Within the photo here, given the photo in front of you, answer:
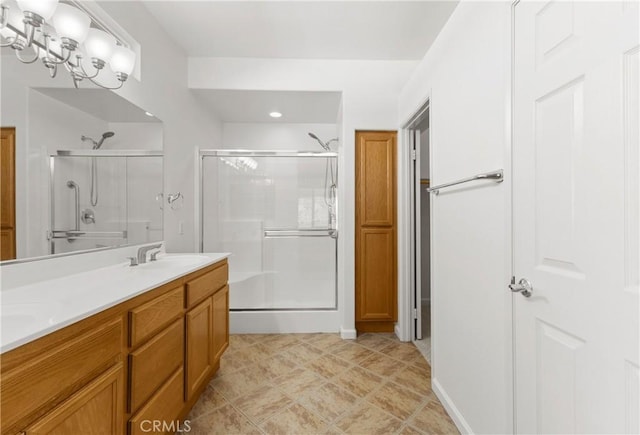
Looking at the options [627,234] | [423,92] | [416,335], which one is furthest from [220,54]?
[416,335]

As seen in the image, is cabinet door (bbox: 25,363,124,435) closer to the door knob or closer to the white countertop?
the white countertop

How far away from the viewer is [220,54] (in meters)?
2.69

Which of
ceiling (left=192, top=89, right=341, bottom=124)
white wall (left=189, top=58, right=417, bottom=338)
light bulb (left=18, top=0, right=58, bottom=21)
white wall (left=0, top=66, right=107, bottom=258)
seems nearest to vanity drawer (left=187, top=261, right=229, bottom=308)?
white wall (left=0, top=66, right=107, bottom=258)

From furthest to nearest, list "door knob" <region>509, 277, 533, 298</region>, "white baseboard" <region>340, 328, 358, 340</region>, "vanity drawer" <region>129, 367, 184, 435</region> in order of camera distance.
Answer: "white baseboard" <region>340, 328, 358, 340</region>
"vanity drawer" <region>129, 367, 184, 435</region>
"door knob" <region>509, 277, 533, 298</region>

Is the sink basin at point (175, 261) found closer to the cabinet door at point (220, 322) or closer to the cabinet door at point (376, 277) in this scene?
the cabinet door at point (220, 322)

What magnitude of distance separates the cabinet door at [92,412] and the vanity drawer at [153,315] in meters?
0.13

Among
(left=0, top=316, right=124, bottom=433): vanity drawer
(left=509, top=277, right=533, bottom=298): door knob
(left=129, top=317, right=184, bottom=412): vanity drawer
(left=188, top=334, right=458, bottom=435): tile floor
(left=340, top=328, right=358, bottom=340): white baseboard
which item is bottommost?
(left=188, top=334, right=458, bottom=435): tile floor

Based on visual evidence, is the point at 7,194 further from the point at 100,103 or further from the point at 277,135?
the point at 277,135

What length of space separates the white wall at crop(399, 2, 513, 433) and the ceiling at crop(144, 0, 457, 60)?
586 millimetres

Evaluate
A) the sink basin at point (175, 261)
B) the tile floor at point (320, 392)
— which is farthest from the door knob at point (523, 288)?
the sink basin at point (175, 261)

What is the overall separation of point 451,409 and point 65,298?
198cm

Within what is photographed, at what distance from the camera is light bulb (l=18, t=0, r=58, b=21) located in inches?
45.9

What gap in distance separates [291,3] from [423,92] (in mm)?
1156

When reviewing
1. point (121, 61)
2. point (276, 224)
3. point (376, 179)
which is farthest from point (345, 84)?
point (121, 61)
